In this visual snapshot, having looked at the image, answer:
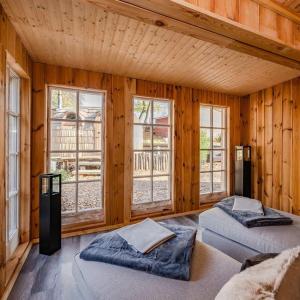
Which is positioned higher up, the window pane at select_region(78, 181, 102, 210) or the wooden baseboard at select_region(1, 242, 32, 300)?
the window pane at select_region(78, 181, 102, 210)

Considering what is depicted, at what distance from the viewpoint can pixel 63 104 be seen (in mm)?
2881

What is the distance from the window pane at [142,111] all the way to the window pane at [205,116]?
1.09 meters

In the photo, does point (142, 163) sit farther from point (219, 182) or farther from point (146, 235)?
point (146, 235)

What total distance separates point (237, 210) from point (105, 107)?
2233 mm

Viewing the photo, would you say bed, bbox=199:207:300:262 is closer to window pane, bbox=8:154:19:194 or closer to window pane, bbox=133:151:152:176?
window pane, bbox=133:151:152:176

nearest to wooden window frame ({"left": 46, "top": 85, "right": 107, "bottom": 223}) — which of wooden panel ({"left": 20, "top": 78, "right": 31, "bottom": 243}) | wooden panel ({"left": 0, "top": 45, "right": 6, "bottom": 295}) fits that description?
wooden panel ({"left": 20, "top": 78, "right": 31, "bottom": 243})

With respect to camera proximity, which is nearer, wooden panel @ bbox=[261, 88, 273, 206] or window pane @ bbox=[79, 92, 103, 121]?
window pane @ bbox=[79, 92, 103, 121]

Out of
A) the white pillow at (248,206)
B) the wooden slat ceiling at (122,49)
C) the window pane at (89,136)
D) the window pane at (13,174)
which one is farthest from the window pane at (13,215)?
the white pillow at (248,206)

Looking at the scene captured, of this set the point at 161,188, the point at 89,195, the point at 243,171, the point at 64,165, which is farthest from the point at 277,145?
the point at 64,165

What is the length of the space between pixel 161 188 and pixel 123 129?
1.25m

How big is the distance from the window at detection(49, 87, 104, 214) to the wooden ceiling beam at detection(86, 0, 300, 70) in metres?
1.92

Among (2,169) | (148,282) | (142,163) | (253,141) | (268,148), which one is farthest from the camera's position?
(253,141)

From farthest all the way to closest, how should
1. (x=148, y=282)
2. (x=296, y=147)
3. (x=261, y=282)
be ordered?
(x=296, y=147) → (x=148, y=282) → (x=261, y=282)

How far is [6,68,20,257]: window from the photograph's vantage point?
2.18 meters
